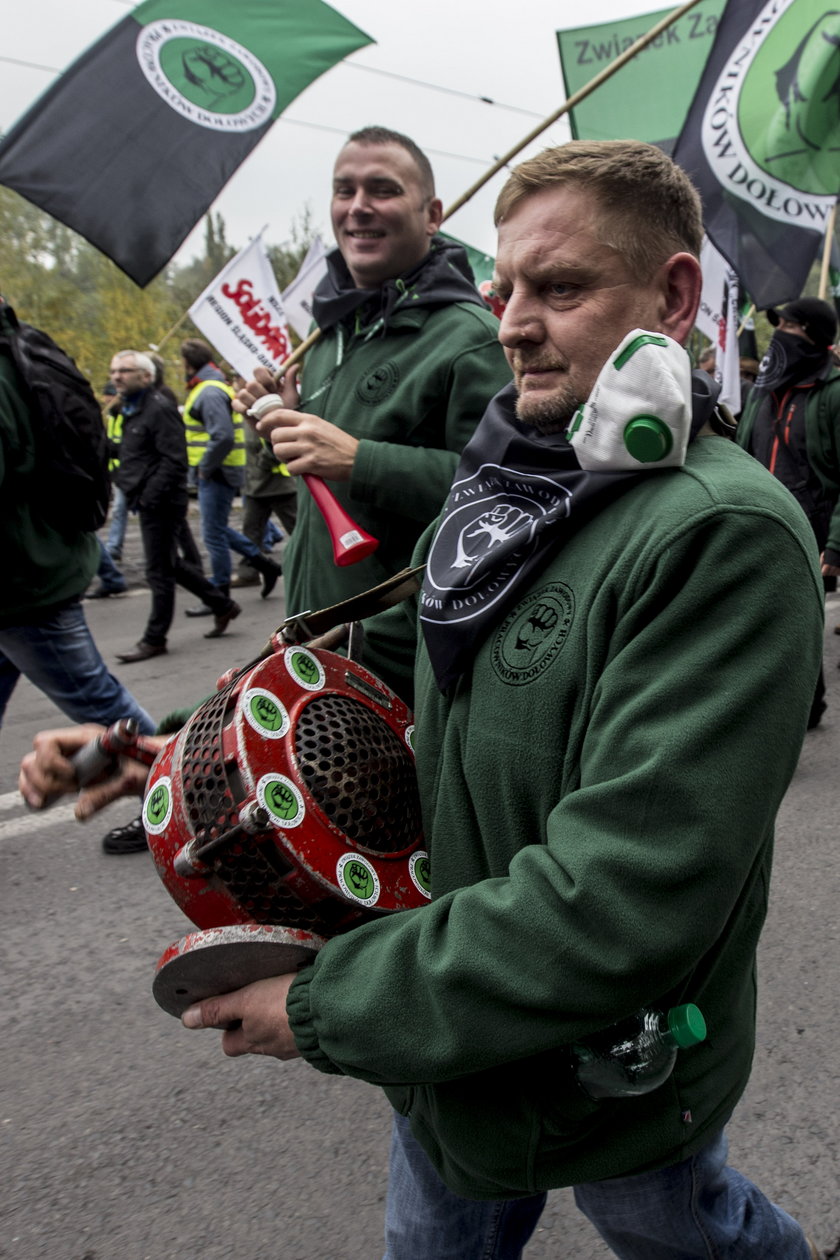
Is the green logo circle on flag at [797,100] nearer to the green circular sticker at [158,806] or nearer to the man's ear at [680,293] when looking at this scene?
the man's ear at [680,293]

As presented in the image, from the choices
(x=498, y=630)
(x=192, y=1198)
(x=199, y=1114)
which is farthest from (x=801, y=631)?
(x=199, y=1114)

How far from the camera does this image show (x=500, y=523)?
46.5 inches

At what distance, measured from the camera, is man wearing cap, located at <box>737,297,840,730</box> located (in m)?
4.68

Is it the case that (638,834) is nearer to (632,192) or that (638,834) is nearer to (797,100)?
(632,192)

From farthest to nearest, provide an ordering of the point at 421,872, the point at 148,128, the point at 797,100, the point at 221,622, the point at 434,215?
the point at 221,622
the point at 797,100
the point at 148,128
the point at 434,215
the point at 421,872

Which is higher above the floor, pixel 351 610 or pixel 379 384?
pixel 379 384

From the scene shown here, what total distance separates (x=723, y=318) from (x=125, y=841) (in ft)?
17.9

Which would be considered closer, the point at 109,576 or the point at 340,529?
the point at 340,529

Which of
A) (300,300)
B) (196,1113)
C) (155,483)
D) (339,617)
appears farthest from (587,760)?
(300,300)

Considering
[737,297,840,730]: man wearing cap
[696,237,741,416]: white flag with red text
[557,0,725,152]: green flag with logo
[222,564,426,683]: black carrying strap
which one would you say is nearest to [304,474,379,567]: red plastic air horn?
[222,564,426,683]: black carrying strap

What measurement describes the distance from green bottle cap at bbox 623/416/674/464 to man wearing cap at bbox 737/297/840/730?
386 cm

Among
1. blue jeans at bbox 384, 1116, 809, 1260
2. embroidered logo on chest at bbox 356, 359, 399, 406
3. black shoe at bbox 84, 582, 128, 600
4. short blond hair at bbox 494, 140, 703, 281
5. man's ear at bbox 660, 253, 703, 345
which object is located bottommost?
black shoe at bbox 84, 582, 128, 600

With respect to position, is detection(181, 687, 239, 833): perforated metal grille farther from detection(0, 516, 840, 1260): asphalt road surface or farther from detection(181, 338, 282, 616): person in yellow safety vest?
detection(181, 338, 282, 616): person in yellow safety vest

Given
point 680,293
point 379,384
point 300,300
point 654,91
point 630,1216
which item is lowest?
point 630,1216
